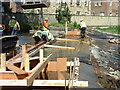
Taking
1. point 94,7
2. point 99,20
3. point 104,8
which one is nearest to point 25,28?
point 99,20

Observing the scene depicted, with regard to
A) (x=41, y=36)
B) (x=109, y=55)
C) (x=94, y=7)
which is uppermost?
(x=94, y=7)

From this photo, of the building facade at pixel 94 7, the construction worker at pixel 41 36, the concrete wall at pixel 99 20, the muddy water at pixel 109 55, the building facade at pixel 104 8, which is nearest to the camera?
the muddy water at pixel 109 55

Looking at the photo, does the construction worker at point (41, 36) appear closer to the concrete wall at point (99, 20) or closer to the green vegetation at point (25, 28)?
the green vegetation at point (25, 28)

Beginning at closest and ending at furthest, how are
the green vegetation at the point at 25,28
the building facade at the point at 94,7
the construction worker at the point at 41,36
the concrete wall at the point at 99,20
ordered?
the construction worker at the point at 41,36, the green vegetation at the point at 25,28, the concrete wall at the point at 99,20, the building facade at the point at 94,7

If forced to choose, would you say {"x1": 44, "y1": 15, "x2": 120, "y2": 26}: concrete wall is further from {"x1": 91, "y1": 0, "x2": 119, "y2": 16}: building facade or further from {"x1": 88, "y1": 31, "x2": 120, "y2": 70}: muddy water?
{"x1": 88, "y1": 31, "x2": 120, "y2": 70}: muddy water

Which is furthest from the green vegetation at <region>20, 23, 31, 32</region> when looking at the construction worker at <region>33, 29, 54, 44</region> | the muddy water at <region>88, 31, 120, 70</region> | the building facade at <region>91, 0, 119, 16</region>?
the building facade at <region>91, 0, 119, 16</region>

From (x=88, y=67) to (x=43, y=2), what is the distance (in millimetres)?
19509

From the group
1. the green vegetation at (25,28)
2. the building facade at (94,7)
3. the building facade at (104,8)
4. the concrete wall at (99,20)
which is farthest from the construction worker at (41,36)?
the building facade at (104,8)

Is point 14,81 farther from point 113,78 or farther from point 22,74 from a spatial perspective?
point 113,78

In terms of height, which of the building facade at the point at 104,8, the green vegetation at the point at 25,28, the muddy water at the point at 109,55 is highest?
the building facade at the point at 104,8

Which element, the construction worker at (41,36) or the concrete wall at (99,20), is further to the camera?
the concrete wall at (99,20)

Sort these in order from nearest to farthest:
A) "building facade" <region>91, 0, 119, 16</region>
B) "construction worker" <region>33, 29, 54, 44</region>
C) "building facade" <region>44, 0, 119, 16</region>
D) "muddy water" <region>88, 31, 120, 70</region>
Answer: "muddy water" <region>88, 31, 120, 70</region> → "construction worker" <region>33, 29, 54, 44</region> → "building facade" <region>44, 0, 119, 16</region> → "building facade" <region>91, 0, 119, 16</region>

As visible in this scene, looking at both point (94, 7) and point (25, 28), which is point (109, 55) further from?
point (94, 7)

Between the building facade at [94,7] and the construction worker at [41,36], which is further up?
the building facade at [94,7]
